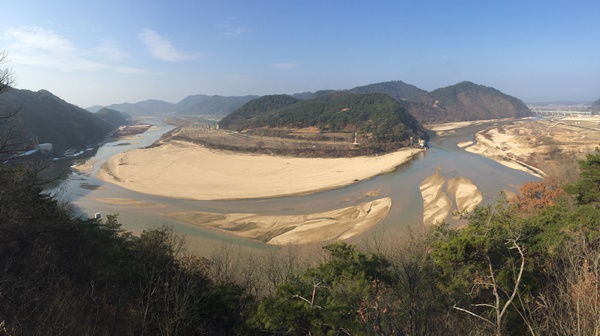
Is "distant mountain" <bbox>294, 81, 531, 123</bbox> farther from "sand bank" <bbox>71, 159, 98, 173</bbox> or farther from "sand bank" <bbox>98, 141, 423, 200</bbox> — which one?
"sand bank" <bbox>71, 159, 98, 173</bbox>

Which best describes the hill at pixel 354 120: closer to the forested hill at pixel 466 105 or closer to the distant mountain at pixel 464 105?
the distant mountain at pixel 464 105

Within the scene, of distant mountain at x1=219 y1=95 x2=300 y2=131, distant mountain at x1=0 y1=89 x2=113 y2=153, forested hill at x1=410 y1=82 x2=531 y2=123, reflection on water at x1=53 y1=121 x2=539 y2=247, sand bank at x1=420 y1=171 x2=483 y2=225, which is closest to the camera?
reflection on water at x1=53 y1=121 x2=539 y2=247

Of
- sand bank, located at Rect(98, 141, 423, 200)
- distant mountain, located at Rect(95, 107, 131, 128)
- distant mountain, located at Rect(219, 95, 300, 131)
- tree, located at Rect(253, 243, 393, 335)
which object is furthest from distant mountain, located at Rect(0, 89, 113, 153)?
tree, located at Rect(253, 243, 393, 335)

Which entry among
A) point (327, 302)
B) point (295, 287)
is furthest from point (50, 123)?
point (327, 302)

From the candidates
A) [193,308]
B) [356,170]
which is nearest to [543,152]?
[356,170]

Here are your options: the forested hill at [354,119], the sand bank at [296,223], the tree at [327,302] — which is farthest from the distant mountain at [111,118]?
the tree at [327,302]

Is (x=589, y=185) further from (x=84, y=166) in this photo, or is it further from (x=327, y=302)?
(x=84, y=166)
